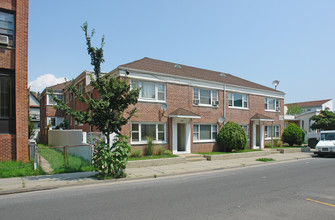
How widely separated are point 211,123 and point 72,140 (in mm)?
10222

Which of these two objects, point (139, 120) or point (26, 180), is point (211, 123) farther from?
point (26, 180)

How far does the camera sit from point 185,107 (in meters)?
Result: 17.8

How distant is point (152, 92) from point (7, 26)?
8540mm

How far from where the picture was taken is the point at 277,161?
53.1ft

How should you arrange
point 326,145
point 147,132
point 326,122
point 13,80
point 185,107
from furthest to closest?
point 326,122 → point 326,145 → point 185,107 → point 147,132 → point 13,80

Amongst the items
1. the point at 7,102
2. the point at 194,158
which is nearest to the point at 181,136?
the point at 194,158

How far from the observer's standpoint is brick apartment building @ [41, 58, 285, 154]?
52.0ft

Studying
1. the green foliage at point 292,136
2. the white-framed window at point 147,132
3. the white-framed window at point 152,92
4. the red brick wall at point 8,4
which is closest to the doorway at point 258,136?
the green foliage at point 292,136

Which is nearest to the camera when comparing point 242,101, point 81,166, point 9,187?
point 9,187

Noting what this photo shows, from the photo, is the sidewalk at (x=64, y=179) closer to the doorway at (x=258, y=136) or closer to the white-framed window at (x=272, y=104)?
the doorway at (x=258, y=136)

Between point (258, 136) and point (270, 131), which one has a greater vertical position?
point (270, 131)

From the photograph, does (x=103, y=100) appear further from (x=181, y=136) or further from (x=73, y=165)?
(x=181, y=136)

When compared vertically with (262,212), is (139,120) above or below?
above

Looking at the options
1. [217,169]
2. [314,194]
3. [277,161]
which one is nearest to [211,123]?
[277,161]
